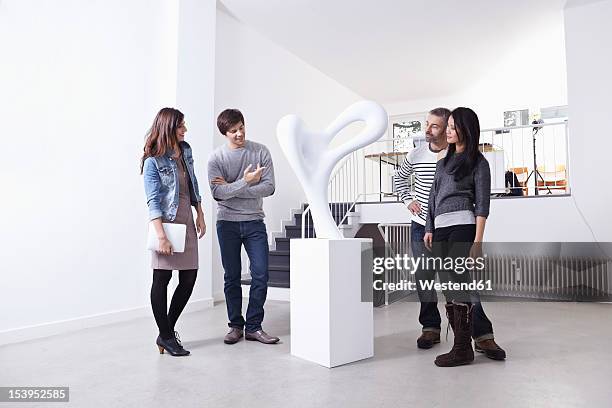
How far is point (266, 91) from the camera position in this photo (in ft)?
19.0

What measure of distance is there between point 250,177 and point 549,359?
6.20 feet

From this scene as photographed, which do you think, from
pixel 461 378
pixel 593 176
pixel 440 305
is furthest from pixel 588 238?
pixel 461 378

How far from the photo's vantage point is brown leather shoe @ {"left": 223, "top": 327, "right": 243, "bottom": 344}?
266 centimetres

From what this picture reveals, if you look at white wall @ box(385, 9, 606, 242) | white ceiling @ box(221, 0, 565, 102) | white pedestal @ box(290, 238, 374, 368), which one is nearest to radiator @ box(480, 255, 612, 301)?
white wall @ box(385, 9, 606, 242)

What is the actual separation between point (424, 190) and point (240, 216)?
3.78 feet

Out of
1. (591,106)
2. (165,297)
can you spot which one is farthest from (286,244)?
(591,106)

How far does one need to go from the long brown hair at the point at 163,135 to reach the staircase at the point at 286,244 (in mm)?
2368

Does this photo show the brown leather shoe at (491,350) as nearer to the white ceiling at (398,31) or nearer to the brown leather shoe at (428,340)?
the brown leather shoe at (428,340)

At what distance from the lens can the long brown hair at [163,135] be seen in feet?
7.83

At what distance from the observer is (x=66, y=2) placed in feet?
10.6

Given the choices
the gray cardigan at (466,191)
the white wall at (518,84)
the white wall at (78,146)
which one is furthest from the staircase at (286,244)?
the white wall at (518,84)

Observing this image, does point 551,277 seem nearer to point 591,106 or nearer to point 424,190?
point 591,106

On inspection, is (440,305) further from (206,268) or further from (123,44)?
(123,44)

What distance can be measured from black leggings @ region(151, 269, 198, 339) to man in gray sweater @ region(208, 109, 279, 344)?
28 cm
